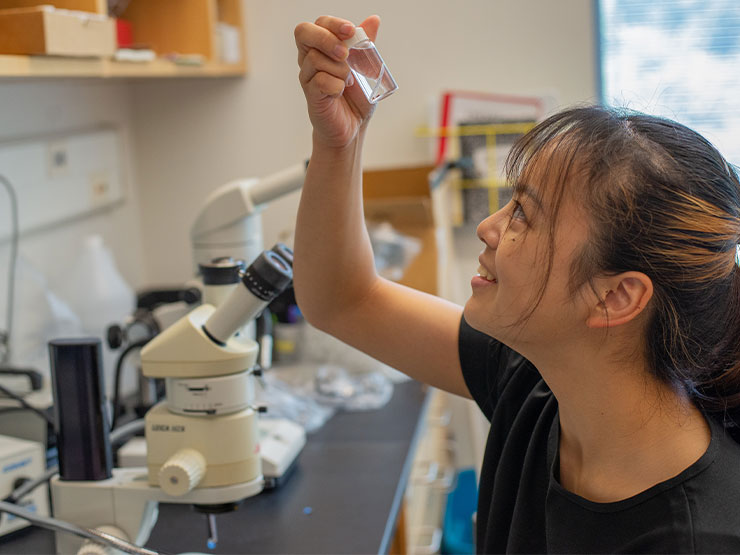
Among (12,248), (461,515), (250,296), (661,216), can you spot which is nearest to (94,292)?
(12,248)

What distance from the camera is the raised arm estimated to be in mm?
1091

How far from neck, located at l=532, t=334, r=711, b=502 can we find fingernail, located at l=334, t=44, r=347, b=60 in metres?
0.42

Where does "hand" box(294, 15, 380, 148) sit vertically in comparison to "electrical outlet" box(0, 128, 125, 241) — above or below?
above

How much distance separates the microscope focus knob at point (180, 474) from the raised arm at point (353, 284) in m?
0.27

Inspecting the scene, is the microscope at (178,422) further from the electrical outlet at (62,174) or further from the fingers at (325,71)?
the electrical outlet at (62,174)

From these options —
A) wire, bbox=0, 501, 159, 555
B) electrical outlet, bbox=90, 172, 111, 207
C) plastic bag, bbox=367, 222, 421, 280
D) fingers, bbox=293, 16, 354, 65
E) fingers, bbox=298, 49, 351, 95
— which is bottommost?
wire, bbox=0, 501, 159, 555

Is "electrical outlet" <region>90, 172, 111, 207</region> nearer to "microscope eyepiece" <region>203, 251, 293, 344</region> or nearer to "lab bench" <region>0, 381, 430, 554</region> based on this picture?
"lab bench" <region>0, 381, 430, 554</region>

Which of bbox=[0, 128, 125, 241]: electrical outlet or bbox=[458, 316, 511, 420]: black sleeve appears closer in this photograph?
bbox=[458, 316, 511, 420]: black sleeve

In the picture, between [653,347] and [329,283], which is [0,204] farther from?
[653,347]

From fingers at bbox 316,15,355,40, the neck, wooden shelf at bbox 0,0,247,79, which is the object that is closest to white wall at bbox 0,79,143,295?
wooden shelf at bbox 0,0,247,79

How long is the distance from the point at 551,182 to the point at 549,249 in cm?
8

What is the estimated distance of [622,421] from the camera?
0.99 metres

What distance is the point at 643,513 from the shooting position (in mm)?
917

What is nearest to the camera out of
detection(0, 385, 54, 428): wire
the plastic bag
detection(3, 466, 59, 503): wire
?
detection(3, 466, 59, 503): wire
